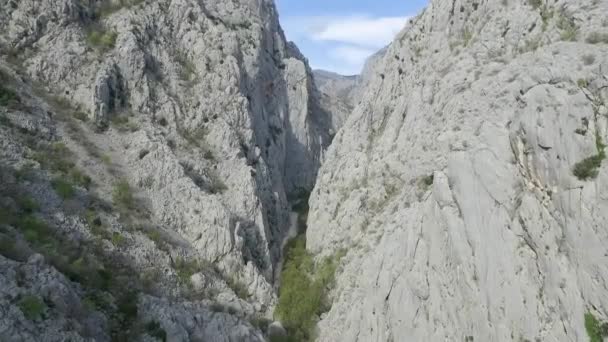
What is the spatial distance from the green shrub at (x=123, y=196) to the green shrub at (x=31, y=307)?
1910 cm

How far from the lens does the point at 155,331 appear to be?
3338 cm

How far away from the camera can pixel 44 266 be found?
1150 inches

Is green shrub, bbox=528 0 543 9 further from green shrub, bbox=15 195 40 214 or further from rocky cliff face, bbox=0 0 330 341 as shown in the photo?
green shrub, bbox=15 195 40 214

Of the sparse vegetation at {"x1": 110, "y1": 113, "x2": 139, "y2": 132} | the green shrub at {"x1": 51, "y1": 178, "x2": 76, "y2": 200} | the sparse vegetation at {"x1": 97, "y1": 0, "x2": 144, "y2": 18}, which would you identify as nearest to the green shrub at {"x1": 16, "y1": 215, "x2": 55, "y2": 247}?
the green shrub at {"x1": 51, "y1": 178, "x2": 76, "y2": 200}

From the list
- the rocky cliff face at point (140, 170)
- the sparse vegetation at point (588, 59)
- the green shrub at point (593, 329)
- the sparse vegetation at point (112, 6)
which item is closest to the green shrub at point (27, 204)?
the rocky cliff face at point (140, 170)

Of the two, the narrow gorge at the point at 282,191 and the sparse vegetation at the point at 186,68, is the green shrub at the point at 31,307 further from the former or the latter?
the sparse vegetation at the point at 186,68

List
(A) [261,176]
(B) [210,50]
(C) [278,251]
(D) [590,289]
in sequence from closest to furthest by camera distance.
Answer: (D) [590,289] → (C) [278,251] → (A) [261,176] → (B) [210,50]

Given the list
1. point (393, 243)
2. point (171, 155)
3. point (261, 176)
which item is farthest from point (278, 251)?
point (393, 243)

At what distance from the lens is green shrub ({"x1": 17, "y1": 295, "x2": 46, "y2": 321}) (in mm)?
25433

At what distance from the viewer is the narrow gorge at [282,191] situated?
2866cm

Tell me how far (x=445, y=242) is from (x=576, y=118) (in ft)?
38.7

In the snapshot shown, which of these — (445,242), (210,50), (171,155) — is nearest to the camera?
(445,242)

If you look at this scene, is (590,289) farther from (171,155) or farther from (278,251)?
(171,155)

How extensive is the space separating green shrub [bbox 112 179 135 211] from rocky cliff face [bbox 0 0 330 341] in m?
0.16
